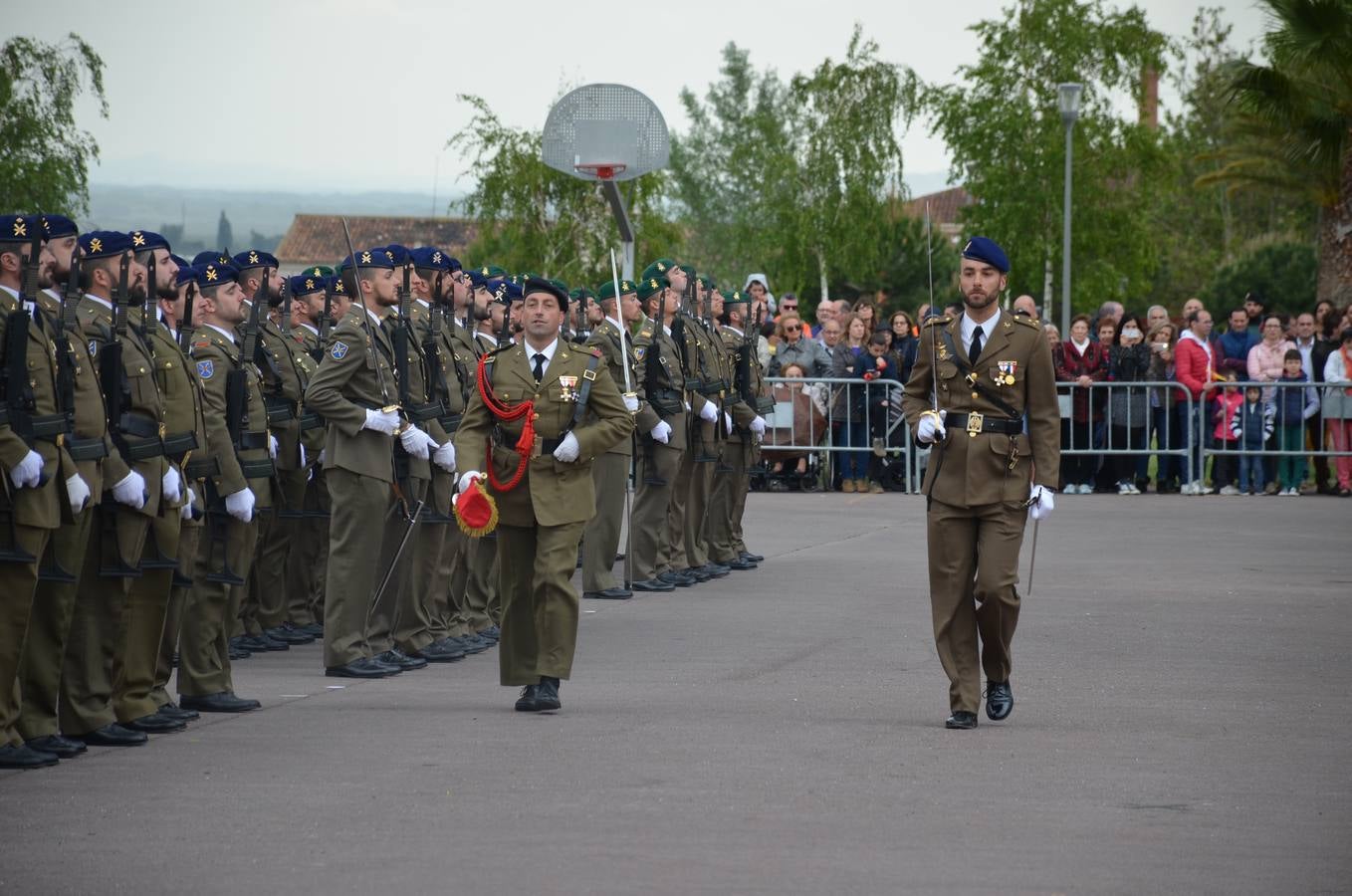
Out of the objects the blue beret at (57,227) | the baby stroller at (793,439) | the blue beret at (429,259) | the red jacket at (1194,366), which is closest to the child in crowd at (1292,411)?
the red jacket at (1194,366)

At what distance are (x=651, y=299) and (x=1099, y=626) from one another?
14.9 ft

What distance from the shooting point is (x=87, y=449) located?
7883 millimetres

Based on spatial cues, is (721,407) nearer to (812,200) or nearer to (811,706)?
(811,706)

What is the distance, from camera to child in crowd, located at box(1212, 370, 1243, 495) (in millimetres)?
22297

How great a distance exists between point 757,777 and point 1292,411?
15798 millimetres

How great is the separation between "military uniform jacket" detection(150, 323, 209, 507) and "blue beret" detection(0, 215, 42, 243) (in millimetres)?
956

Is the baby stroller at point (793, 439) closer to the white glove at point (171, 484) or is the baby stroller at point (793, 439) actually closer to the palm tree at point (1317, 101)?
the palm tree at point (1317, 101)

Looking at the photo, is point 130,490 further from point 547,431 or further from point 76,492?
point 547,431

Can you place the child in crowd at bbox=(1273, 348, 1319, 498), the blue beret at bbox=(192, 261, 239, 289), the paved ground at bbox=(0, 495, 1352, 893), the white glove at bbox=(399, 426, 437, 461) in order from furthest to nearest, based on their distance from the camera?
the child in crowd at bbox=(1273, 348, 1319, 498) < the white glove at bbox=(399, 426, 437, 461) < the blue beret at bbox=(192, 261, 239, 289) < the paved ground at bbox=(0, 495, 1352, 893)

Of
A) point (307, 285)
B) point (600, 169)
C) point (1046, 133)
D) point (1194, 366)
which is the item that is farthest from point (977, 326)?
point (1046, 133)

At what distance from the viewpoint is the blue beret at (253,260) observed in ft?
37.5

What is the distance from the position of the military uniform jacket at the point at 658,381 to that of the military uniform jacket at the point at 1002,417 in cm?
570

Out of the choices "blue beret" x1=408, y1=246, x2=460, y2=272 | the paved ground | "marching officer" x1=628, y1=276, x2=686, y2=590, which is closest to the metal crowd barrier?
"marching officer" x1=628, y1=276, x2=686, y2=590

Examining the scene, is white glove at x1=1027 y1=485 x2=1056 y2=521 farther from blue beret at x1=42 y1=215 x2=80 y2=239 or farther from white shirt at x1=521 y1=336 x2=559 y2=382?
blue beret at x1=42 y1=215 x2=80 y2=239
